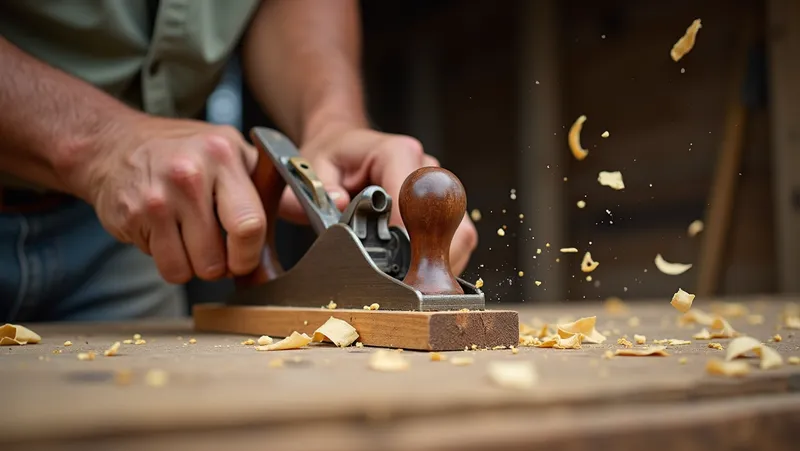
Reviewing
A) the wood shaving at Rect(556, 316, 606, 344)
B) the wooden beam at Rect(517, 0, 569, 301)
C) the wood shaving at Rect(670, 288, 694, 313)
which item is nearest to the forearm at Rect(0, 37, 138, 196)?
the wood shaving at Rect(556, 316, 606, 344)

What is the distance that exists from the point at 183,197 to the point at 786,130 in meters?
2.62

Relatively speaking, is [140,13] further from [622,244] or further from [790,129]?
[622,244]

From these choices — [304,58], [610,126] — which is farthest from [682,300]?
[610,126]

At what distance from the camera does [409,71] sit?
5863 millimetres

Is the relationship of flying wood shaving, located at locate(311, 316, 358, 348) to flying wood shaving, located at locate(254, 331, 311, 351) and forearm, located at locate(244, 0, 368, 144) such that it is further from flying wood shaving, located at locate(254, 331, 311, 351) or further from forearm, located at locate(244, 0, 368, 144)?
forearm, located at locate(244, 0, 368, 144)

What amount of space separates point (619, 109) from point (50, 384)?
153 inches

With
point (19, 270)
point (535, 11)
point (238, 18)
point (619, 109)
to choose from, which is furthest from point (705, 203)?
point (19, 270)

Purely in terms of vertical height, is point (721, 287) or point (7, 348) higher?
point (7, 348)

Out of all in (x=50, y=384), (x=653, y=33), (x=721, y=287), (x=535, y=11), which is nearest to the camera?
(x=50, y=384)

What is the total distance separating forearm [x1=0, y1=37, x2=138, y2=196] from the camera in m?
1.51

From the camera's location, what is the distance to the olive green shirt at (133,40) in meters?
1.85

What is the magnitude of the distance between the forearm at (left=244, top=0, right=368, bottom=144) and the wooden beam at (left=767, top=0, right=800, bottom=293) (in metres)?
1.83

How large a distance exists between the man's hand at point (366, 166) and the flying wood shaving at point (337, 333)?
1.39 ft

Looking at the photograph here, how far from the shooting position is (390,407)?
0.52 metres
